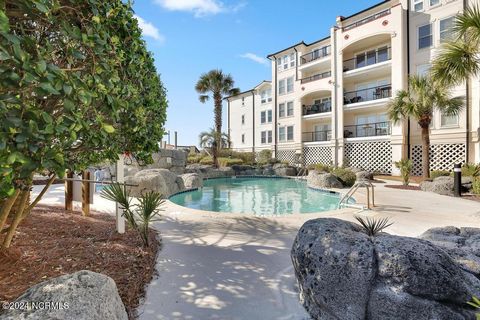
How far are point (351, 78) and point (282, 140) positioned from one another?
10135 mm

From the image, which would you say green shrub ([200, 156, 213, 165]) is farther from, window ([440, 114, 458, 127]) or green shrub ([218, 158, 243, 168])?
window ([440, 114, 458, 127])

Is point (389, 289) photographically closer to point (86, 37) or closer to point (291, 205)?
point (86, 37)

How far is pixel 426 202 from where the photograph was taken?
9625mm

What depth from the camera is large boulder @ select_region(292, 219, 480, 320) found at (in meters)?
2.46

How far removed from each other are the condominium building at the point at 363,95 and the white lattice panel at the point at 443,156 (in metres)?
0.06

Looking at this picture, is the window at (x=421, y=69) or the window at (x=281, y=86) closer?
Result: the window at (x=421, y=69)

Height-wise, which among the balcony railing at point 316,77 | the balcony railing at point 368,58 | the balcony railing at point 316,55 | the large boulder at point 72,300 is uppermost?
the balcony railing at point 316,55

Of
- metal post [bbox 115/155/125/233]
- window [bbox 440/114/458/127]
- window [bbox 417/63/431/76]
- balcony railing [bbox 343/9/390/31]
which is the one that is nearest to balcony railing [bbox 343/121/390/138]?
window [bbox 440/114/458/127]

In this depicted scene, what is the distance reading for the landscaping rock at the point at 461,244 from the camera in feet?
9.78

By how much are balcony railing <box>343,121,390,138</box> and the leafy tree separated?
23.2 meters

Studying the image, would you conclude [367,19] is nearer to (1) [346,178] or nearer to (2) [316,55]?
(2) [316,55]

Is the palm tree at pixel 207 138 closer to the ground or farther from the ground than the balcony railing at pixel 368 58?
closer to the ground

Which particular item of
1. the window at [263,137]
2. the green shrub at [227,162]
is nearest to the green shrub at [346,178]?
the green shrub at [227,162]

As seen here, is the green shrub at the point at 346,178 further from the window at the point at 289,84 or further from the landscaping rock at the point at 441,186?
the window at the point at 289,84
